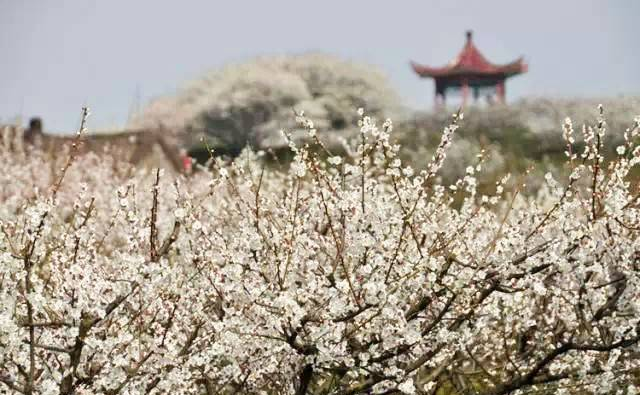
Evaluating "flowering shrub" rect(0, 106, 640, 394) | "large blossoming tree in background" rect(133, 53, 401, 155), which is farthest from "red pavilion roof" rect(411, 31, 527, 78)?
"flowering shrub" rect(0, 106, 640, 394)

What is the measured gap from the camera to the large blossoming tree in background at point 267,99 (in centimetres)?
4419

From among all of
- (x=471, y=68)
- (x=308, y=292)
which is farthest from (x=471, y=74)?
(x=308, y=292)

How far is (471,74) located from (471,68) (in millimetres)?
516

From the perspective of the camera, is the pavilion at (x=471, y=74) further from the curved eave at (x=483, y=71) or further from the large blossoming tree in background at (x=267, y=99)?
the large blossoming tree in background at (x=267, y=99)

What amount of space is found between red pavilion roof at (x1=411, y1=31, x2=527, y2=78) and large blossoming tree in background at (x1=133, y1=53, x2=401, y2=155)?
8038 millimetres

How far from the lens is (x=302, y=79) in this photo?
4691 centimetres

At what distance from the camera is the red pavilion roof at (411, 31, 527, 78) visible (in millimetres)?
54625

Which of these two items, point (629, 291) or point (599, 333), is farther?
point (599, 333)

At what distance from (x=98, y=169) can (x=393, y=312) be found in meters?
18.4

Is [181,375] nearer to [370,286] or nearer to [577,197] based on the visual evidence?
[370,286]

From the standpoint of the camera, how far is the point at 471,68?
5516 cm

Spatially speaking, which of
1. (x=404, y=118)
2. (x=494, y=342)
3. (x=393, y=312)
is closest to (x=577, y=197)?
(x=393, y=312)

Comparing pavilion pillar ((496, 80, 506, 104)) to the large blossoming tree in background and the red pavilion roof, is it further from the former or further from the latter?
the large blossoming tree in background

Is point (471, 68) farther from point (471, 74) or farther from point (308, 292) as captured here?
point (308, 292)
